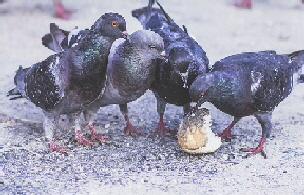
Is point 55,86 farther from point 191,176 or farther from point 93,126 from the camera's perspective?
point 191,176

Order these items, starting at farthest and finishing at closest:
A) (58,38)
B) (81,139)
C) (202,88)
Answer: (58,38) < (81,139) < (202,88)

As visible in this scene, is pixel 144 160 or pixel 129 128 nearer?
pixel 144 160

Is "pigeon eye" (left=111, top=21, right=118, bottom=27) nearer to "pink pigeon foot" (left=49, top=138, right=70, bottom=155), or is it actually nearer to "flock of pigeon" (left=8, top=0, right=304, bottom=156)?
"flock of pigeon" (left=8, top=0, right=304, bottom=156)

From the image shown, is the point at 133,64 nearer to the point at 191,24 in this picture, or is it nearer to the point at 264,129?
the point at 264,129

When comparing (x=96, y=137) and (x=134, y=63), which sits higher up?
(x=134, y=63)

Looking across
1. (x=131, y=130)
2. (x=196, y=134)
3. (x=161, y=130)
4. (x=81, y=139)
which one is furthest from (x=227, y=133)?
(x=81, y=139)

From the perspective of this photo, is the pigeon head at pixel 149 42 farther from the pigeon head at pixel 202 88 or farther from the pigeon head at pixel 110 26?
the pigeon head at pixel 202 88
